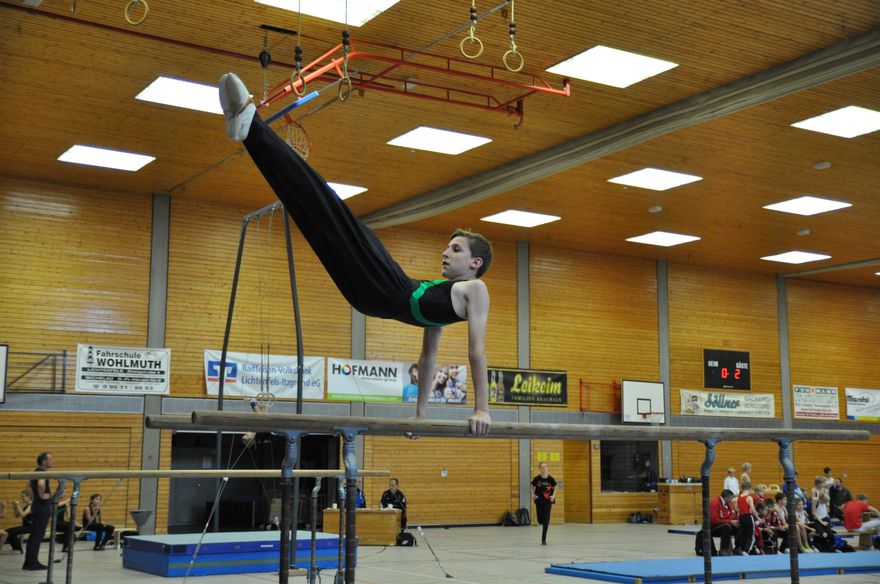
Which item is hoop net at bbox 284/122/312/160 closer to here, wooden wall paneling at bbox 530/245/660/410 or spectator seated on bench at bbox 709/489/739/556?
spectator seated on bench at bbox 709/489/739/556

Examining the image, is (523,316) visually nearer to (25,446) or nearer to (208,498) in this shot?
(208,498)

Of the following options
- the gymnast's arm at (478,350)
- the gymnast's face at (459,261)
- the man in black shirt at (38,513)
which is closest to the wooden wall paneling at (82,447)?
the man in black shirt at (38,513)

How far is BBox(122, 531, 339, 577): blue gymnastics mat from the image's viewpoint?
1175 cm

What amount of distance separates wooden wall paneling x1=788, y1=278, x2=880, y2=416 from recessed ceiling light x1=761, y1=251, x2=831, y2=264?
2420 millimetres

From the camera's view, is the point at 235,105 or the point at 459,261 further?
the point at 459,261

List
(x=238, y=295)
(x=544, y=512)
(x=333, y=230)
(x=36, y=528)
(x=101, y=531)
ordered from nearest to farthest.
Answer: (x=333, y=230)
(x=36, y=528)
(x=101, y=531)
(x=544, y=512)
(x=238, y=295)

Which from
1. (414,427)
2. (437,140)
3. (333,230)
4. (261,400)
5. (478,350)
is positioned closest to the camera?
(414,427)

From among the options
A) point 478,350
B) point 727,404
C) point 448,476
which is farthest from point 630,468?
point 478,350

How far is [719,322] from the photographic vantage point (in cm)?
2566

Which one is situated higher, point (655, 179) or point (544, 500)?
point (655, 179)

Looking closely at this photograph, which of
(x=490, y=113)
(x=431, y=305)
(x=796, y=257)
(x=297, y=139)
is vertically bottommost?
(x=431, y=305)

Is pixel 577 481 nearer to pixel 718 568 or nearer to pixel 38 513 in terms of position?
pixel 718 568

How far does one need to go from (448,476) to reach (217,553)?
10017mm

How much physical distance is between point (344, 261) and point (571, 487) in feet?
66.0
